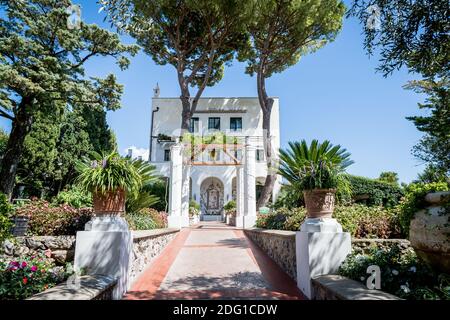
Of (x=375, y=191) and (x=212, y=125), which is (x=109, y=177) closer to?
(x=375, y=191)

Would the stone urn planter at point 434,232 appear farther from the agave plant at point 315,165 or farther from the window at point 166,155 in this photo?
the window at point 166,155

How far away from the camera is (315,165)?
4.01m

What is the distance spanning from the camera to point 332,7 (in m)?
14.9

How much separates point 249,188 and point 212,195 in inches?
434

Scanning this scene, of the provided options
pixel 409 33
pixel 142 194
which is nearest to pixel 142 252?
pixel 142 194

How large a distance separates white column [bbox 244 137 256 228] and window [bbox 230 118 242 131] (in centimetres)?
1055

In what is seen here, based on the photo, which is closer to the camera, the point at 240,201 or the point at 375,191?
the point at 375,191

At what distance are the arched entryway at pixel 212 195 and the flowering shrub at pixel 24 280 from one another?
20717 millimetres

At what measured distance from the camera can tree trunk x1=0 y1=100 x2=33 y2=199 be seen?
9.86 metres

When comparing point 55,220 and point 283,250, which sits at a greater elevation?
point 55,220

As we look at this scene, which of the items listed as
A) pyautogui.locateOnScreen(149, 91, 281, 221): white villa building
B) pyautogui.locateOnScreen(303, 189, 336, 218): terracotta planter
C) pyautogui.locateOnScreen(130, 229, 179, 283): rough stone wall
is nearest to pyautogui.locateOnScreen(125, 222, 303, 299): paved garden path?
pyautogui.locateOnScreen(130, 229, 179, 283): rough stone wall

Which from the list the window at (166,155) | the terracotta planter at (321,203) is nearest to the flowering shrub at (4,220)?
the terracotta planter at (321,203)
